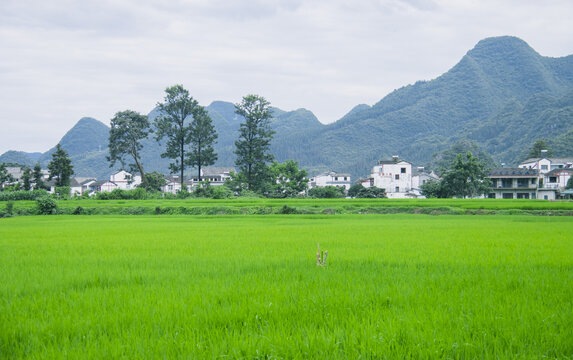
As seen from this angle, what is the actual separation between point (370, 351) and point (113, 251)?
7.39 m

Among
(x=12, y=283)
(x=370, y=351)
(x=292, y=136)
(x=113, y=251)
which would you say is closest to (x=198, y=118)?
(x=113, y=251)

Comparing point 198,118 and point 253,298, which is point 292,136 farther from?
point 253,298

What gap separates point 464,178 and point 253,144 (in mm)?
28237

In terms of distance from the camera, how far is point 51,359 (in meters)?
2.62

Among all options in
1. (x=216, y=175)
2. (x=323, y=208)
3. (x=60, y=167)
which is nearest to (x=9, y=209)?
(x=60, y=167)

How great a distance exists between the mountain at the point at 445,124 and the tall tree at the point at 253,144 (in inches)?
2353

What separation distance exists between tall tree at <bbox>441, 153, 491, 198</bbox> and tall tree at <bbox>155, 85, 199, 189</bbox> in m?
35.8

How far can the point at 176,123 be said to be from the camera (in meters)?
51.2

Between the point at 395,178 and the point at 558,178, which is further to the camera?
the point at 395,178

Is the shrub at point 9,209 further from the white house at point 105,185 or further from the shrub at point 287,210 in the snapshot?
the white house at point 105,185

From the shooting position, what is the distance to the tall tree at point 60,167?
5059cm

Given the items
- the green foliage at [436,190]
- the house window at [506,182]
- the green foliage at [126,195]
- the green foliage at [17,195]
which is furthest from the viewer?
the house window at [506,182]

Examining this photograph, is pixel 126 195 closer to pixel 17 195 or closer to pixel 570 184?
pixel 17 195

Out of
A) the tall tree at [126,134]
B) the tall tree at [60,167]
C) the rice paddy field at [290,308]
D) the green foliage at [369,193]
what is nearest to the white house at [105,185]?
the tall tree at [60,167]
